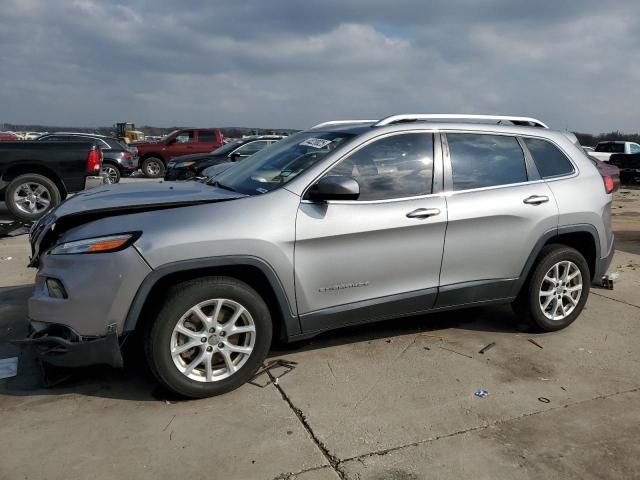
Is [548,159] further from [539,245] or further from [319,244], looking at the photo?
[319,244]

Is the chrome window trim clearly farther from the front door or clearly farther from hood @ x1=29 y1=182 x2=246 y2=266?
hood @ x1=29 y1=182 x2=246 y2=266

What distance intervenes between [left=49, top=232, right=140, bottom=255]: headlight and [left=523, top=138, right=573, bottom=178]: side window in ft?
10.5

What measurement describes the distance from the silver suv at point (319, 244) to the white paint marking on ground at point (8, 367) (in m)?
0.68

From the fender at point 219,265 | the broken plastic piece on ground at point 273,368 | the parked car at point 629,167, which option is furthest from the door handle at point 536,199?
the parked car at point 629,167

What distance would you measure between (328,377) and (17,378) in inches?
83.2

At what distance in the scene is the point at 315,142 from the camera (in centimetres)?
410

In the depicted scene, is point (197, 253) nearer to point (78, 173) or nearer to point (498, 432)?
point (498, 432)

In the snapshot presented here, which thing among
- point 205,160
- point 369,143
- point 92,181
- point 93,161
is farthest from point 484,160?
point 205,160

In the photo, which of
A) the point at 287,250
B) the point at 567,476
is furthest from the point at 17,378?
the point at 567,476

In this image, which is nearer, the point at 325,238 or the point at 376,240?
the point at 325,238

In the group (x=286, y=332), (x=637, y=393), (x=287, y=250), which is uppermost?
(x=287, y=250)

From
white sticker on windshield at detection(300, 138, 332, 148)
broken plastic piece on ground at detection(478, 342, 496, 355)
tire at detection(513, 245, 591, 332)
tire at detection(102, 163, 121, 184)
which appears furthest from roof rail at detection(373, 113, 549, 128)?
tire at detection(102, 163, 121, 184)

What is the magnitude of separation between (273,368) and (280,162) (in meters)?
1.53

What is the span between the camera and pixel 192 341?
130 inches
